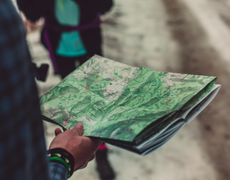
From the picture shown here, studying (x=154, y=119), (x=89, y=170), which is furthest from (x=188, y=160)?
(x=154, y=119)

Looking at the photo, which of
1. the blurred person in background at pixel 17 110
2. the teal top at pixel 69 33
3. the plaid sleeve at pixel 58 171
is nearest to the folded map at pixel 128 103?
the plaid sleeve at pixel 58 171

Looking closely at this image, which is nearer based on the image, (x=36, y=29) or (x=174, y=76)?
(x=174, y=76)

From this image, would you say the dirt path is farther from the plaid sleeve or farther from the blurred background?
the plaid sleeve

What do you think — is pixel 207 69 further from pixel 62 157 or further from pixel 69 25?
pixel 62 157

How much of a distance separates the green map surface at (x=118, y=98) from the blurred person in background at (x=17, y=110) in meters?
0.23

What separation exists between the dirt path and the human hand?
99cm

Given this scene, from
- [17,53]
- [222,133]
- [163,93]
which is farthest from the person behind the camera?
[222,133]

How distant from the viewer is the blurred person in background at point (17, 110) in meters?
0.21

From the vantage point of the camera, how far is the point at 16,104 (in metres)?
0.22

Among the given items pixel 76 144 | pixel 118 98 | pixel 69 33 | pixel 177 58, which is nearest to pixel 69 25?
pixel 69 33

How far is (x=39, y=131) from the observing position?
0.26 m

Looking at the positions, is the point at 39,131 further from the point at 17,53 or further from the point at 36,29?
the point at 36,29

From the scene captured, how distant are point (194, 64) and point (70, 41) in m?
1.30

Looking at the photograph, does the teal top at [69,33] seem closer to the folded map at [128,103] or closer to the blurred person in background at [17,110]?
the folded map at [128,103]
